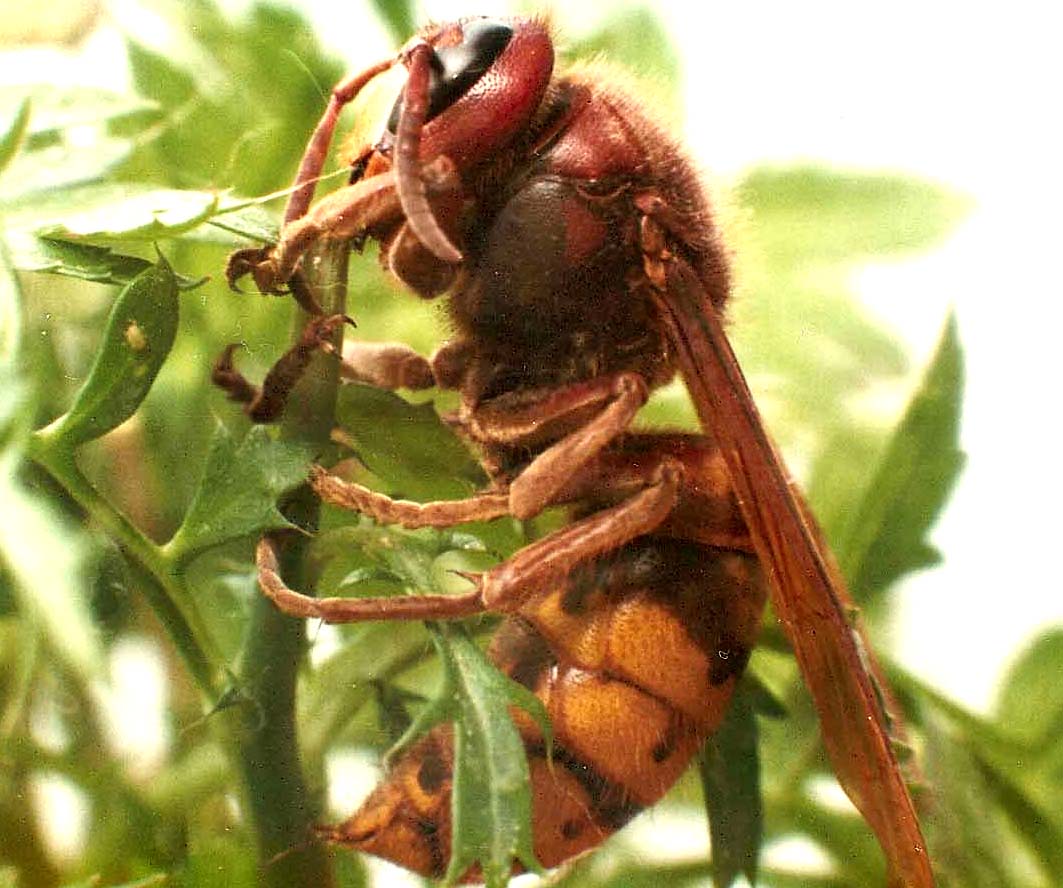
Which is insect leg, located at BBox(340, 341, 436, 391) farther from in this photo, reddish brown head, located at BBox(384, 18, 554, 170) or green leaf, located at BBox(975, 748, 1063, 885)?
green leaf, located at BBox(975, 748, 1063, 885)

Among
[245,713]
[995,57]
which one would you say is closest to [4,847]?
[245,713]

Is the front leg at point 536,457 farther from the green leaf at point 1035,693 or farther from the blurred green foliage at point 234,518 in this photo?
the green leaf at point 1035,693

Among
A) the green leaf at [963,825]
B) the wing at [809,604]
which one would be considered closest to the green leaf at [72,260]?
the wing at [809,604]

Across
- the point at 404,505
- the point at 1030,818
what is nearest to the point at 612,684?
the point at 404,505

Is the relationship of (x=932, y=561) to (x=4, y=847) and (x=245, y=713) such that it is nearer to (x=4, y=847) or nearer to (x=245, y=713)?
(x=245, y=713)

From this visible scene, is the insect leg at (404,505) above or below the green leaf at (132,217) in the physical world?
below

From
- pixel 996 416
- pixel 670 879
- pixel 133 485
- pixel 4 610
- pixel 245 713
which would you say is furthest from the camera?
pixel 996 416
